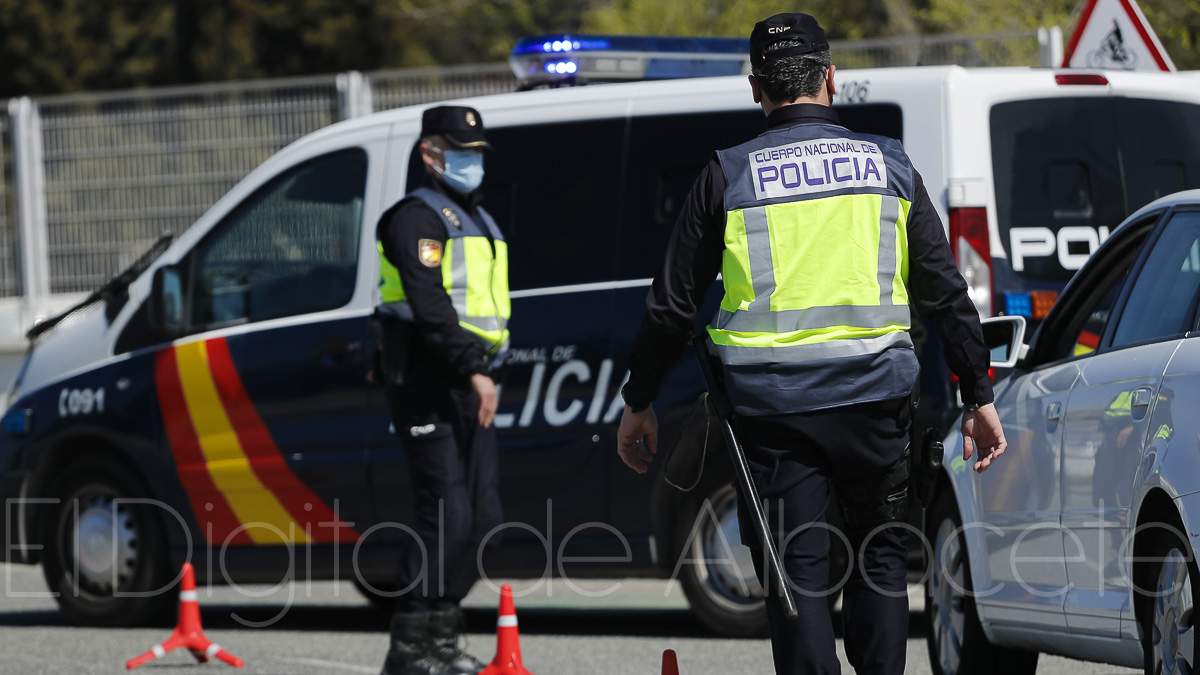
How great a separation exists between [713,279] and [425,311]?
1.99 meters

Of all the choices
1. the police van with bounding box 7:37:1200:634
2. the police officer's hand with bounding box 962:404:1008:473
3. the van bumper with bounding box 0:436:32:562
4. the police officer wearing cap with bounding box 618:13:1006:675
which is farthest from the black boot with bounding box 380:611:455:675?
the van bumper with bounding box 0:436:32:562

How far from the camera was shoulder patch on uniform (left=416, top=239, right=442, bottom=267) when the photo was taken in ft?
19.9

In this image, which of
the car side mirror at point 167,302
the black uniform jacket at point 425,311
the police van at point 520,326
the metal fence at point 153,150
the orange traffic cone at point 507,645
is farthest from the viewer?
the metal fence at point 153,150

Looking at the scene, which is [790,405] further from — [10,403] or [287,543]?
[10,403]

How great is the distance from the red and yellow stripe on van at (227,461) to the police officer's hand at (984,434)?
13.2ft

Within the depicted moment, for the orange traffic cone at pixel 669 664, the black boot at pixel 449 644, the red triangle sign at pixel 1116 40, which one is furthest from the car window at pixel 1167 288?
the red triangle sign at pixel 1116 40

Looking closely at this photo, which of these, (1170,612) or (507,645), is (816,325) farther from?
(507,645)

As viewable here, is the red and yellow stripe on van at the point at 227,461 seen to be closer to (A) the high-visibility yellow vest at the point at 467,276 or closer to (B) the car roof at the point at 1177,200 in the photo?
(A) the high-visibility yellow vest at the point at 467,276

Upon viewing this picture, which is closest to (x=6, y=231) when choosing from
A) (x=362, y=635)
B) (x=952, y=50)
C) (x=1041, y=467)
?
(x=952, y=50)

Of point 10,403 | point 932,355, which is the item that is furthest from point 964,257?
point 10,403

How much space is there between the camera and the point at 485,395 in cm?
597

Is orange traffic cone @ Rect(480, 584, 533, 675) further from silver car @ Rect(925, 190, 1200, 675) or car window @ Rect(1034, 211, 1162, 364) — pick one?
car window @ Rect(1034, 211, 1162, 364)

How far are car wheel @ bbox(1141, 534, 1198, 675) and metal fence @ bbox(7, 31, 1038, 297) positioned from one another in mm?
10228

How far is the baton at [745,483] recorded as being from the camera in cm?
405
